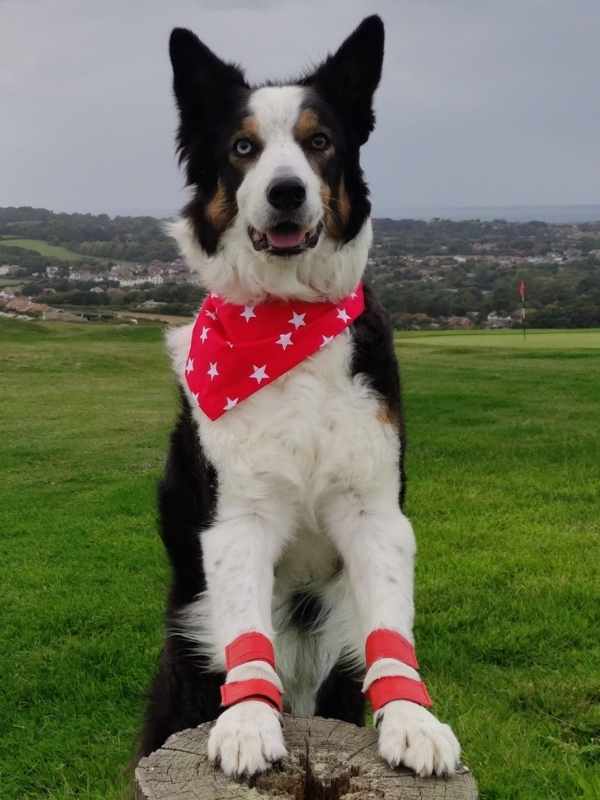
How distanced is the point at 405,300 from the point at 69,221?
5087 cm

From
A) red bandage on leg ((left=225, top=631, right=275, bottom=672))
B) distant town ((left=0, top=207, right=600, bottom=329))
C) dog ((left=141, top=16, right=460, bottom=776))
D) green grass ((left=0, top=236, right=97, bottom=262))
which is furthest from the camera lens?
green grass ((left=0, top=236, right=97, bottom=262))

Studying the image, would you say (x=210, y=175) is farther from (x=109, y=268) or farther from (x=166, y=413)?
(x=109, y=268)

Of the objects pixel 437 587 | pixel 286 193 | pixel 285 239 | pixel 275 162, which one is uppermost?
pixel 275 162

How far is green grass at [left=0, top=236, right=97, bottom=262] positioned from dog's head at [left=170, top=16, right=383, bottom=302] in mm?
47525

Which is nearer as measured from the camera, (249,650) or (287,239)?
(249,650)

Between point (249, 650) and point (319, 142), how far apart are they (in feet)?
6.20

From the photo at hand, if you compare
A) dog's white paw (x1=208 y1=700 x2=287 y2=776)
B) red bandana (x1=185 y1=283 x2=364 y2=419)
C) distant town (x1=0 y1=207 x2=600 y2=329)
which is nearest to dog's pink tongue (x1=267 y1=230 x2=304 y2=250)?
red bandana (x1=185 y1=283 x2=364 y2=419)

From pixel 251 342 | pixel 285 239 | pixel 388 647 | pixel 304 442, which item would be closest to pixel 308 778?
pixel 388 647

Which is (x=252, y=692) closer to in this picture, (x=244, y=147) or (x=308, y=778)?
(x=308, y=778)

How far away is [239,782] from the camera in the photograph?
2.50m

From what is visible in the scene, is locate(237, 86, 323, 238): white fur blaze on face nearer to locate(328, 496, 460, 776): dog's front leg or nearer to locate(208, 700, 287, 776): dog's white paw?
locate(328, 496, 460, 776): dog's front leg

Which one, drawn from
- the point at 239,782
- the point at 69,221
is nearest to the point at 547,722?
the point at 239,782

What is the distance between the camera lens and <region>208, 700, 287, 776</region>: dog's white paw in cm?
253

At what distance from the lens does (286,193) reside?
3.15 meters
